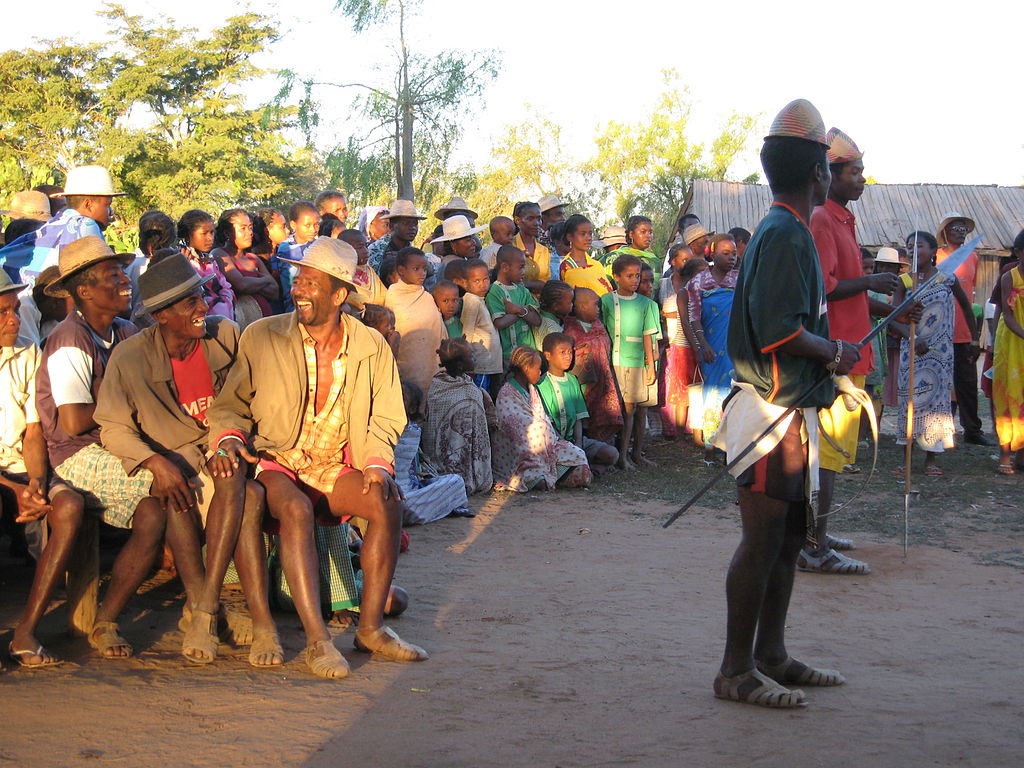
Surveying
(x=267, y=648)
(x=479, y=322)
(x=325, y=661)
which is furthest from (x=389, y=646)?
(x=479, y=322)

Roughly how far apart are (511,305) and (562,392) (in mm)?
931

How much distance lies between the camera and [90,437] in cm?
488

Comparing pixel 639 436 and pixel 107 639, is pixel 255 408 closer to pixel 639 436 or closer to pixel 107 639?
pixel 107 639

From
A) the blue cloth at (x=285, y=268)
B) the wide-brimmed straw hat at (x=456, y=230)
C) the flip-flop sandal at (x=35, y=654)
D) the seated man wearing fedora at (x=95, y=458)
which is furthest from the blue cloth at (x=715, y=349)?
the flip-flop sandal at (x=35, y=654)

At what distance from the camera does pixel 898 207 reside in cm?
2267

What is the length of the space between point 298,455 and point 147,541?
75 cm


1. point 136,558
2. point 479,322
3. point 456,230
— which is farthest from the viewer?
point 456,230

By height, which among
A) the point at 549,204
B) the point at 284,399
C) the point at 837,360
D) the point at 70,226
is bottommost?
the point at 284,399

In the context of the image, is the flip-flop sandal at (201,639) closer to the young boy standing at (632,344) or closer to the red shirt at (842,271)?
the red shirt at (842,271)

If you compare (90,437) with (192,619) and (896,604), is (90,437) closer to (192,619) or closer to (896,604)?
(192,619)

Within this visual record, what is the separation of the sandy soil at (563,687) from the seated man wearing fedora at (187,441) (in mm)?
236

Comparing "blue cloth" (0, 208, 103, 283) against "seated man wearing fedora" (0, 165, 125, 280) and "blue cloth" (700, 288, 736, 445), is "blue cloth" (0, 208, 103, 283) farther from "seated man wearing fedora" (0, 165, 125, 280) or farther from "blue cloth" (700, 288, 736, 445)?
"blue cloth" (700, 288, 736, 445)

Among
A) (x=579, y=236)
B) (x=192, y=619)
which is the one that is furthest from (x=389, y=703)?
(x=579, y=236)

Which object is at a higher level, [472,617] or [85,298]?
[85,298]
